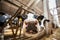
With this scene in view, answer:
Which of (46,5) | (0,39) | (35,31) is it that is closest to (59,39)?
(35,31)

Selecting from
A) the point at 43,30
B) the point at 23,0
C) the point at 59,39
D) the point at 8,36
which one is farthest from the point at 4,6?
the point at 59,39

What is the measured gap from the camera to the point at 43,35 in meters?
1.84

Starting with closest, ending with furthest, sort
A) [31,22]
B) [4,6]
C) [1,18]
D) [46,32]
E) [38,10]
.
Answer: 1. [1,18]
2. [31,22]
3. [46,32]
4. [4,6]
5. [38,10]

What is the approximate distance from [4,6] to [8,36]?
1.00m

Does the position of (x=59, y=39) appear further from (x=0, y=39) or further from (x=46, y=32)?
(x=0, y=39)

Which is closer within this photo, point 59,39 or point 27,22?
point 27,22

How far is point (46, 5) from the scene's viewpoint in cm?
210

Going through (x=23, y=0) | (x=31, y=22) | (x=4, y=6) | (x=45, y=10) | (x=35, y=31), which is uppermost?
(x=23, y=0)

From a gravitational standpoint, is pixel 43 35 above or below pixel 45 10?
below

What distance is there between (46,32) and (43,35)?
7 centimetres

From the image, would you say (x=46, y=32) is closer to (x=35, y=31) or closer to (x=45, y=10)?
(x=35, y=31)

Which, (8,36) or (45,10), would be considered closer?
(8,36)

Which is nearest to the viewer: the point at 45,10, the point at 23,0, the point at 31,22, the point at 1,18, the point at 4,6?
the point at 1,18

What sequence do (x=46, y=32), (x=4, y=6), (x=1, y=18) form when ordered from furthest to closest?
(x=4, y=6) → (x=46, y=32) → (x=1, y=18)
